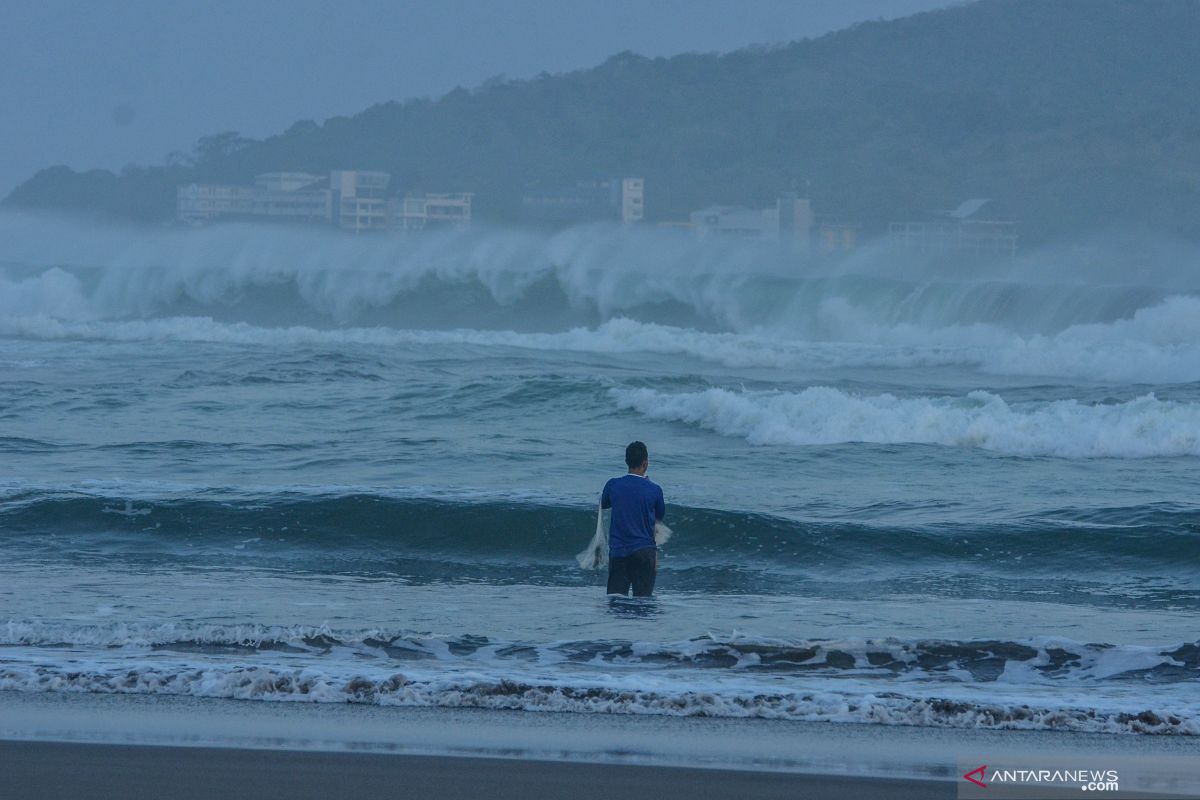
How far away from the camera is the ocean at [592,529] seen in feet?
21.4

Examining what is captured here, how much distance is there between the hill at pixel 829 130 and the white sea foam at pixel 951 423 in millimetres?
84702

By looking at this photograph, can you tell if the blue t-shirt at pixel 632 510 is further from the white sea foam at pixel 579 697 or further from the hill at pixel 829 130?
the hill at pixel 829 130

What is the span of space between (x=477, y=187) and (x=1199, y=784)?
119395mm

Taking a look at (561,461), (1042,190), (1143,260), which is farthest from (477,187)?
(561,461)

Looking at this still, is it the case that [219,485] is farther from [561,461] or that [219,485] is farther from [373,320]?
[373,320]

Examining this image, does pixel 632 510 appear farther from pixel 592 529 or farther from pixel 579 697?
pixel 592 529

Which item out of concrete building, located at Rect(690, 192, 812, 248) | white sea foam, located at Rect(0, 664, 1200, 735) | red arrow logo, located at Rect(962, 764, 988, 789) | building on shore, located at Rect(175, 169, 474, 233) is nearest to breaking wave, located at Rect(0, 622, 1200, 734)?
white sea foam, located at Rect(0, 664, 1200, 735)

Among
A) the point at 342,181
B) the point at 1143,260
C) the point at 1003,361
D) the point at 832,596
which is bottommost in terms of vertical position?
the point at 832,596

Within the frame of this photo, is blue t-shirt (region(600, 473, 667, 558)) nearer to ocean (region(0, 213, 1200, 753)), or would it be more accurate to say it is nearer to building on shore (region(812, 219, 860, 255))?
ocean (region(0, 213, 1200, 753))

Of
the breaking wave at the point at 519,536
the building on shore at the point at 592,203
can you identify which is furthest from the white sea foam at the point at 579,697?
the building on shore at the point at 592,203

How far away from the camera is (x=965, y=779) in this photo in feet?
16.4

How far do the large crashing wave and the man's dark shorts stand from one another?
2082 centimetres

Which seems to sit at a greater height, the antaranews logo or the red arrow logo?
the antaranews logo

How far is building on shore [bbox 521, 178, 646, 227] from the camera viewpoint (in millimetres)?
110312
